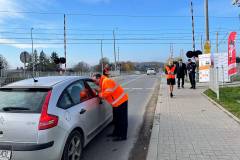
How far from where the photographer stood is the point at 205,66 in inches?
842

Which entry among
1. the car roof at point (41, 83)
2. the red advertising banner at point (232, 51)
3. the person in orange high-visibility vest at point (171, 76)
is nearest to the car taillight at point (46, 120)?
the car roof at point (41, 83)

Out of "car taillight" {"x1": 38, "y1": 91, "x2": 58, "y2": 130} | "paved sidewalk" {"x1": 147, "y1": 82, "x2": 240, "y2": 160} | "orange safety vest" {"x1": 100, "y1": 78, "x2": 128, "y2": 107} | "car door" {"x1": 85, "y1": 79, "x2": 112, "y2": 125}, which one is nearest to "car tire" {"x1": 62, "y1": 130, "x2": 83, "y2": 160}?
"car taillight" {"x1": 38, "y1": 91, "x2": 58, "y2": 130}

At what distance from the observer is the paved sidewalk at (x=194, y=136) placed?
5.50 meters

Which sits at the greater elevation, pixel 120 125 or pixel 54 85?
pixel 54 85

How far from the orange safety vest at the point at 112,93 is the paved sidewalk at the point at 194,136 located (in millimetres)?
1049

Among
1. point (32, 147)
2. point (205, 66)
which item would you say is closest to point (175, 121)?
point (32, 147)

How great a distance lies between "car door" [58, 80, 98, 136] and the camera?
514cm

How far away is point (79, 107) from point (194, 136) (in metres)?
2.68

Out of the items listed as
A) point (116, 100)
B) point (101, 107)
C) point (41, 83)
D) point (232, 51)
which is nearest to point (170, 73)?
point (232, 51)

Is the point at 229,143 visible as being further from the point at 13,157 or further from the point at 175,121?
the point at 13,157

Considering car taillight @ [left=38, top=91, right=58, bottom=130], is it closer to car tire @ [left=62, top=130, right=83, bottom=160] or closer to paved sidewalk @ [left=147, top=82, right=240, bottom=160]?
car tire @ [left=62, top=130, right=83, bottom=160]

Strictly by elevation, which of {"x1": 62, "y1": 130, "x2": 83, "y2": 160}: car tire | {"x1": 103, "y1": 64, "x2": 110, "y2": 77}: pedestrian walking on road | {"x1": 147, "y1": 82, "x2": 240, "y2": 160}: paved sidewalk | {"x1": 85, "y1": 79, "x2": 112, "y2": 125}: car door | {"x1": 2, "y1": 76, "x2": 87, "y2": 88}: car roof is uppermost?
{"x1": 103, "y1": 64, "x2": 110, "y2": 77}: pedestrian walking on road

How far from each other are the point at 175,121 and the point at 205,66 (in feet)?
45.2

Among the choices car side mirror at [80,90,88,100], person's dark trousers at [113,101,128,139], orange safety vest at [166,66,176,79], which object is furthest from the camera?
orange safety vest at [166,66,176,79]
